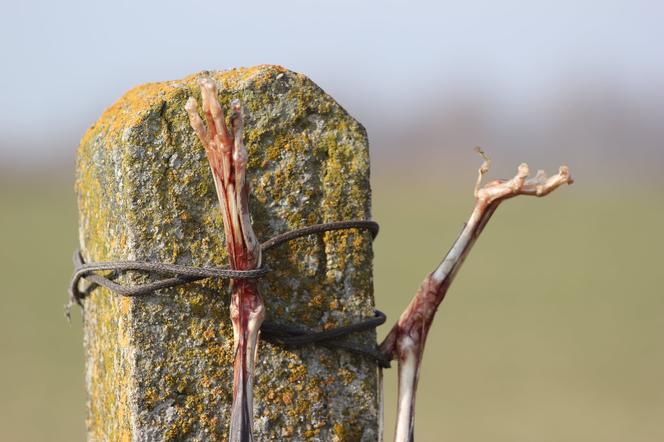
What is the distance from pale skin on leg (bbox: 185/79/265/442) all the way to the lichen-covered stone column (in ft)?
0.47

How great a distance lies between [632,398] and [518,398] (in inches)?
66.5

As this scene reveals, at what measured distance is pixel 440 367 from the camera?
15.0 m

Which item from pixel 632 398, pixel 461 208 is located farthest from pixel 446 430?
pixel 461 208

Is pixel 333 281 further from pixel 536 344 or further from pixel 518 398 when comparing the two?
pixel 536 344

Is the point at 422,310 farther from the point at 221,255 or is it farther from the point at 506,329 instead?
the point at 506,329

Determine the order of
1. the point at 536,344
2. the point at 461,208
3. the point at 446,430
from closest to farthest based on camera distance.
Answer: the point at 446,430
the point at 536,344
the point at 461,208

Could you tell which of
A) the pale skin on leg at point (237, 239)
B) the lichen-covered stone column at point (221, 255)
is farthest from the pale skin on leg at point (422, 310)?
the pale skin on leg at point (237, 239)

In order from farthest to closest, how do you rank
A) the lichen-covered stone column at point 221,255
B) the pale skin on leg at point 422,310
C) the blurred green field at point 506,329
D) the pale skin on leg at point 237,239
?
1. the blurred green field at point 506,329
2. the pale skin on leg at point 422,310
3. the lichen-covered stone column at point 221,255
4. the pale skin on leg at point 237,239

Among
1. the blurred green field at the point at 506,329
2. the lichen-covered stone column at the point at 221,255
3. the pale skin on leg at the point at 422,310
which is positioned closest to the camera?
the lichen-covered stone column at the point at 221,255

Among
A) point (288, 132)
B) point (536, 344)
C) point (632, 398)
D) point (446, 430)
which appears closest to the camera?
point (288, 132)

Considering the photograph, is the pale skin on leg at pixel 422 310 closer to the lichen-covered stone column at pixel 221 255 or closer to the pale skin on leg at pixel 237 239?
the lichen-covered stone column at pixel 221 255

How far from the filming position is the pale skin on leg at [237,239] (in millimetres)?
1882

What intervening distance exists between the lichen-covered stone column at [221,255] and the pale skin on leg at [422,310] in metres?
0.10

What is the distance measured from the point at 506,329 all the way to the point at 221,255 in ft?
52.3
